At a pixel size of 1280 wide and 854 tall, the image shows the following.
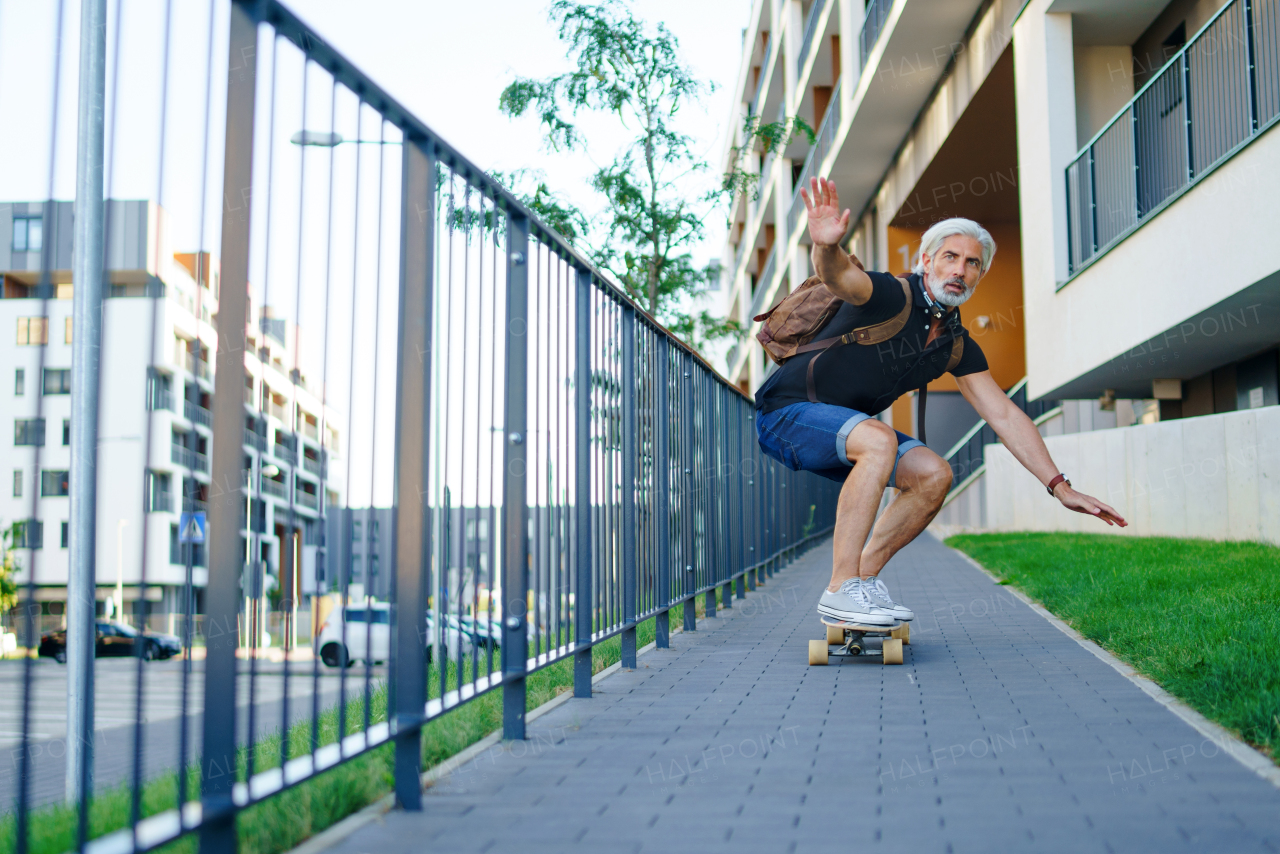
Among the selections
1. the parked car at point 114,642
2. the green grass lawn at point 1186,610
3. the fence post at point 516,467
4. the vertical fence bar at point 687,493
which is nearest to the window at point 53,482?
the parked car at point 114,642

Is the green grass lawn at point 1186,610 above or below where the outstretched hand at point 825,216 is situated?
below

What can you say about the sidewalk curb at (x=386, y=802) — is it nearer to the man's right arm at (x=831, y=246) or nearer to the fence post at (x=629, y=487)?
the fence post at (x=629, y=487)

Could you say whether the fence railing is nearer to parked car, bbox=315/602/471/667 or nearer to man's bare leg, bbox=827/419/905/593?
man's bare leg, bbox=827/419/905/593

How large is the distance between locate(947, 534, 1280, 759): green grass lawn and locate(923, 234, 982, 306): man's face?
1611mm

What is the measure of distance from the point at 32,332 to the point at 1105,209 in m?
11.6

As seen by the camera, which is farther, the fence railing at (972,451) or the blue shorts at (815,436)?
the fence railing at (972,451)

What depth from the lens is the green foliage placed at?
48.8 feet

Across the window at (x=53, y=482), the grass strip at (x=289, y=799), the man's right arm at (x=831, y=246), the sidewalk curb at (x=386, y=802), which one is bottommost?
the sidewalk curb at (x=386, y=802)

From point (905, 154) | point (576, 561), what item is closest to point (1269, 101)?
point (576, 561)

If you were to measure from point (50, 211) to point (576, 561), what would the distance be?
108 inches

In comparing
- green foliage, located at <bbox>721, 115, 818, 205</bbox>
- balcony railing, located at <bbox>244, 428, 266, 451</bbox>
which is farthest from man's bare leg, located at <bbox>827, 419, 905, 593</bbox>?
green foliage, located at <bbox>721, 115, 818, 205</bbox>

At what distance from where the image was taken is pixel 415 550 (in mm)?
2877

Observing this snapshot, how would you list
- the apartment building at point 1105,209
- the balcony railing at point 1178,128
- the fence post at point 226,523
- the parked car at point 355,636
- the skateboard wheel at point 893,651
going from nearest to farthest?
1. the fence post at point 226,523
2. the parked car at point 355,636
3. the skateboard wheel at point 893,651
4. the balcony railing at point 1178,128
5. the apartment building at point 1105,209

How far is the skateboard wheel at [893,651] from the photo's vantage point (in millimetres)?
4833
